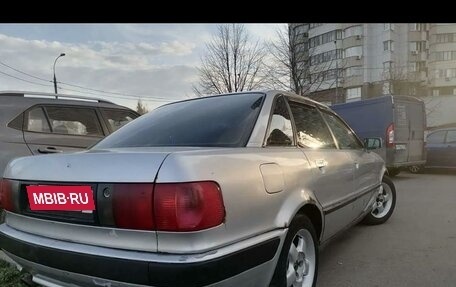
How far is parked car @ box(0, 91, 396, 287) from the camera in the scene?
1883 millimetres

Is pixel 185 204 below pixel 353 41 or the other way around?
below

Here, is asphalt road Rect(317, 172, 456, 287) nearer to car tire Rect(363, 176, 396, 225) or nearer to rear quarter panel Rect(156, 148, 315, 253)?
car tire Rect(363, 176, 396, 225)

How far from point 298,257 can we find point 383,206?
3.04 meters

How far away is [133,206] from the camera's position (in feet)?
6.28

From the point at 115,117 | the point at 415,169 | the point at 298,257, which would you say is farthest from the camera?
the point at 415,169

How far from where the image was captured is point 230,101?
3.09m

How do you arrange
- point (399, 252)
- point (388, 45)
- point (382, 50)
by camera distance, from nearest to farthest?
1. point (399, 252)
2. point (388, 45)
3. point (382, 50)

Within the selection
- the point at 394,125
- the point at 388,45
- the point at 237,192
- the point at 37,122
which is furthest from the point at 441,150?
the point at 388,45

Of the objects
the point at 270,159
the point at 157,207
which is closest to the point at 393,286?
the point at 270,159

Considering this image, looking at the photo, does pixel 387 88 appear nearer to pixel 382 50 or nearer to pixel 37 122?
pixel 382 50

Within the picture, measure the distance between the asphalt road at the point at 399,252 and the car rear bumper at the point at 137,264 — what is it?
140 cm

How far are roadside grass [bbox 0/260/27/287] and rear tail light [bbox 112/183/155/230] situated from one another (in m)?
1.73

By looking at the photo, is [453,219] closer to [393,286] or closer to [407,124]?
[393,286]

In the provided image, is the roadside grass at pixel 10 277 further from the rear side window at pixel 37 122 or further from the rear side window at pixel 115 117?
the rear side window at pixel 115 117
